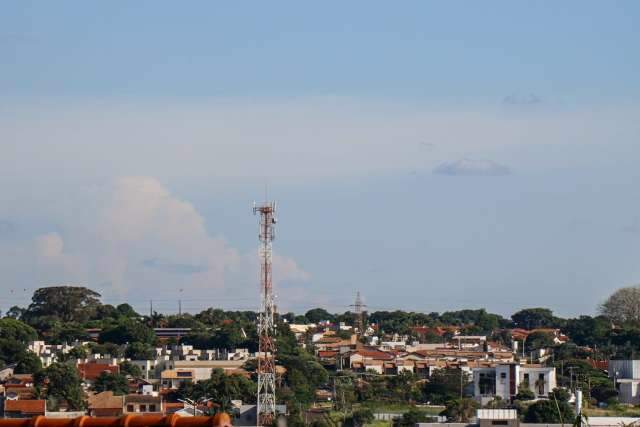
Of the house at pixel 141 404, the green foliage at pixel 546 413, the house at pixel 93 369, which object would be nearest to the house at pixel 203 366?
the house at pixel 93 369

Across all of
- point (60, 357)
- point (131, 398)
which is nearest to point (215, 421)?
point (131, 398)

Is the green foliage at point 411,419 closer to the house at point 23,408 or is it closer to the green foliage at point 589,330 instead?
the house at point 23,408

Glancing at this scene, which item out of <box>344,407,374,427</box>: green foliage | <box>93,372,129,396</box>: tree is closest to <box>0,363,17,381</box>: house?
<box>93,372,129,396</box>: tree

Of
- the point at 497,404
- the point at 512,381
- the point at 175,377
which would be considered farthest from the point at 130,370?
the point at 497,404

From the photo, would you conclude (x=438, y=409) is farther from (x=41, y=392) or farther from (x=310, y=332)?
(x=310, y=332)

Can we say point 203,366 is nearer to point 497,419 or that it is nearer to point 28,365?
point 28,365

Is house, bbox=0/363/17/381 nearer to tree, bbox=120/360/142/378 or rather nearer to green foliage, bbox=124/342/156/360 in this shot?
tree, bbox=120/360/142/378
